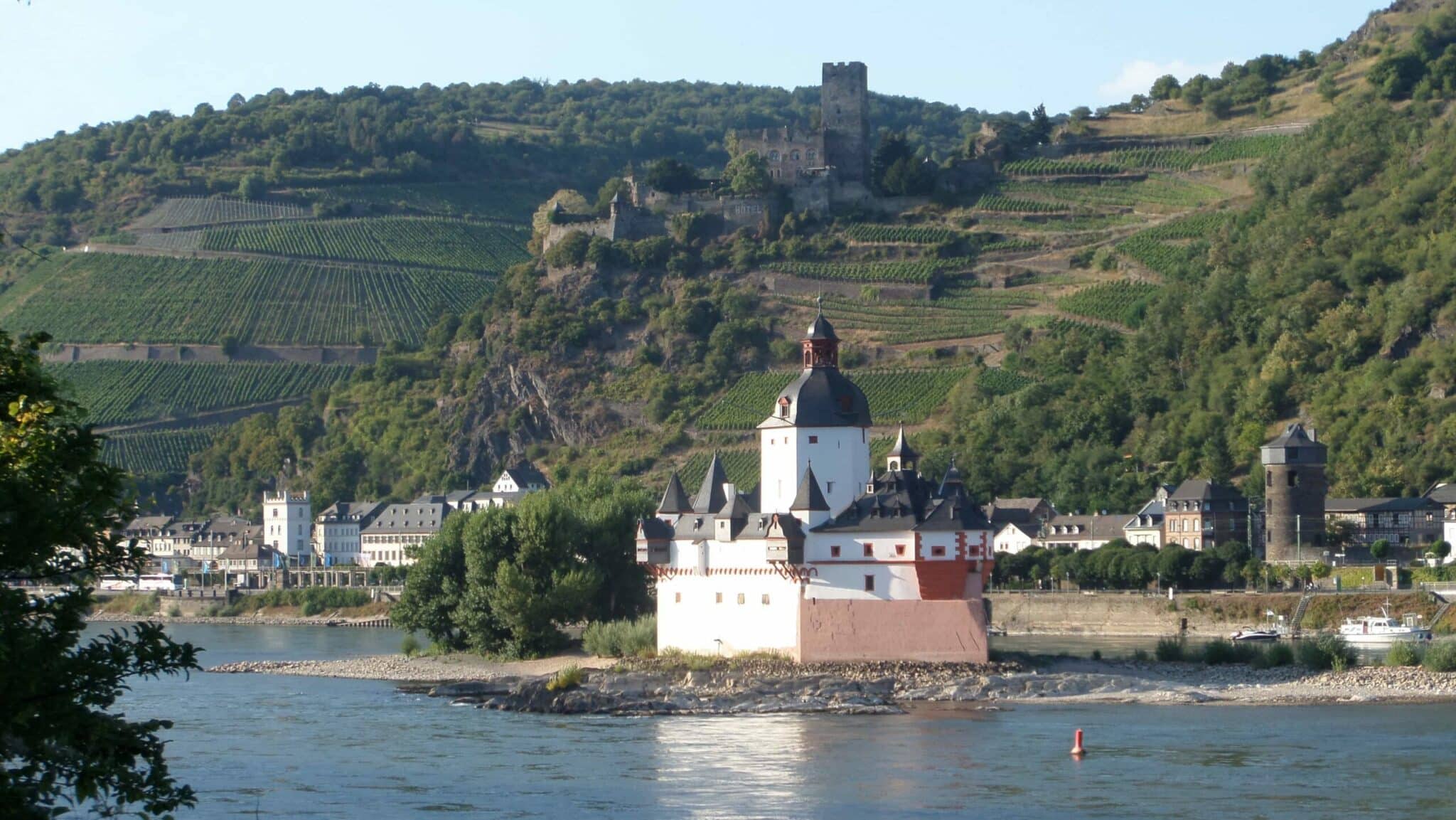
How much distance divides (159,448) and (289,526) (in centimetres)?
1048

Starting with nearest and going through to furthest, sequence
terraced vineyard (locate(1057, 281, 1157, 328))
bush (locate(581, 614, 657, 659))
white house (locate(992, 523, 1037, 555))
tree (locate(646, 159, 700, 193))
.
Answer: bush (locate(581, 614, 657, 659)) → white house (locate(992, 523, 1037, 555)) → terraced vineyard (locate(1057, 281, 1157, 328)) → tree (locate(646, 159, 700, 193))

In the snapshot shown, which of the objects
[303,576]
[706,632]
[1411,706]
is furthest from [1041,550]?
[303,576]

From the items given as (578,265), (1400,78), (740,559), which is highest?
(1400,78)

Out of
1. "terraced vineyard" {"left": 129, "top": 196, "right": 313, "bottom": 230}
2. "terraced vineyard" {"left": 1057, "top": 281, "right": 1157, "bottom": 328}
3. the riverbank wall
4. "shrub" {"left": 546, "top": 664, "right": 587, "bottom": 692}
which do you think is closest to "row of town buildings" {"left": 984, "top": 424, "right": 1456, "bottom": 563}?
the riverbank wall

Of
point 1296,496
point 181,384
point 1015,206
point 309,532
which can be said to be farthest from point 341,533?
point 1296,496

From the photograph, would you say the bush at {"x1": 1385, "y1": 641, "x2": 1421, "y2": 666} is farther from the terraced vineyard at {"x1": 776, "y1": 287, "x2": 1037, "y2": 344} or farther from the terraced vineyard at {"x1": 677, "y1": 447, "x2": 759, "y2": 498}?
the terraced vineyard at {"x1": 776, "y1": 287, "x2": 1037, "y2": 344}

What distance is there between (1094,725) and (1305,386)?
49.6 metres

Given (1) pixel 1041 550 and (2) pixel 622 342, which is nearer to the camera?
(1) pixel 1041 550

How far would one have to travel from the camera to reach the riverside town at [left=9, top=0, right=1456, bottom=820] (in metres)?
38.3

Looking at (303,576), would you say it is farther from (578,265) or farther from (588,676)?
(588,676)

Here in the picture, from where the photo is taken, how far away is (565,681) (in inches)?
2125

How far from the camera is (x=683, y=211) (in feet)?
401

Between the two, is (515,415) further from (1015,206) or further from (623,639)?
(623,639)

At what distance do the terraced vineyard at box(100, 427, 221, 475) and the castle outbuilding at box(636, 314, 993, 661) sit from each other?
66.4m
